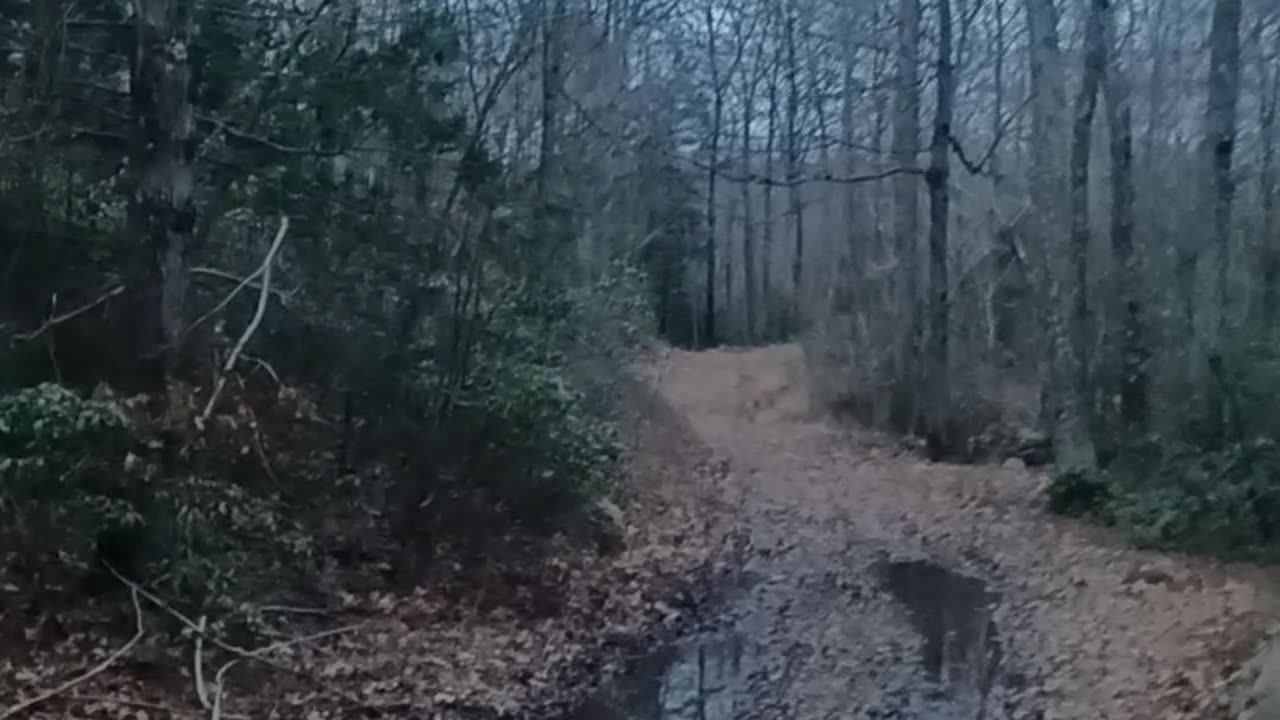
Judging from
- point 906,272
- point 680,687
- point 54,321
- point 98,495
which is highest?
point 906,272

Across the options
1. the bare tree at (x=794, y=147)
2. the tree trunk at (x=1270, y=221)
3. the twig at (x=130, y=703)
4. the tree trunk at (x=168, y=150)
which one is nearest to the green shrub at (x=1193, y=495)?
the tree trunk at (x=1270, y=221)

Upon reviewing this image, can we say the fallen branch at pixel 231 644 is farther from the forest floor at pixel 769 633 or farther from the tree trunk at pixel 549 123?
the tree trunk at pixel 549 123

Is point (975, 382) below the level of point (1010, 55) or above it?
below

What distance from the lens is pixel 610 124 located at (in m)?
24.0

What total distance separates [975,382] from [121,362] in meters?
16.2

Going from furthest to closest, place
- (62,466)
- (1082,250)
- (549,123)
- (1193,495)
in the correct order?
1. (549,123)
2. (1082,250)
3. (1193,495)
4. (62,466)

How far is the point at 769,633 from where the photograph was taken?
451 inches

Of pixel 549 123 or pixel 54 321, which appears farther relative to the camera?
pixel 549 123

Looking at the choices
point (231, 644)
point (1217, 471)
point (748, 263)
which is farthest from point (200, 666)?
point (748, 263)

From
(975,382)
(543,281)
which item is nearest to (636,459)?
(543,281)

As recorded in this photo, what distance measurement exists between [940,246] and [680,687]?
492 inches

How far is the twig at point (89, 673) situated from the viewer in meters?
7.49

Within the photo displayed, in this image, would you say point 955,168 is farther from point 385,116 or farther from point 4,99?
point 4,99

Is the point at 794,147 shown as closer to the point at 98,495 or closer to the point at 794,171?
the point at 794,171
